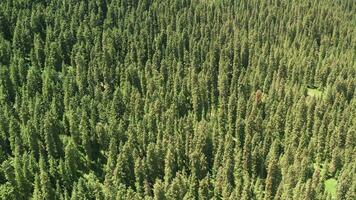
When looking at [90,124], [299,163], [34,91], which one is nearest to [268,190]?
[299,163]

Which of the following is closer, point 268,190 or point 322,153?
point 268,190

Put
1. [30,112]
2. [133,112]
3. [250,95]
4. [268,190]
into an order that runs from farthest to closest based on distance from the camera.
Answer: [250,95]
[133,112]
[30,112]
[268,190]

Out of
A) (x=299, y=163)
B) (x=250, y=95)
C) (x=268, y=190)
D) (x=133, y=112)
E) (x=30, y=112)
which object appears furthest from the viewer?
(x=250, y=95)

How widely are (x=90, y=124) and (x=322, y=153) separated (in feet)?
264

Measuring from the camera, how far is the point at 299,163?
139250mm

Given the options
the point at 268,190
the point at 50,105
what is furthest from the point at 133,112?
the point at 268,190

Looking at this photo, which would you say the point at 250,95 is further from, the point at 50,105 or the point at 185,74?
the point at 50,105

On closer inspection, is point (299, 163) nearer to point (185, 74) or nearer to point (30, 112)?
point (185, 74)

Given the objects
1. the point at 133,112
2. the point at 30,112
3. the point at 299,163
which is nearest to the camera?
the point at 299,163

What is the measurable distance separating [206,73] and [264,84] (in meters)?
25.9

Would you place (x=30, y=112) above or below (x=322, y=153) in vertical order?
above

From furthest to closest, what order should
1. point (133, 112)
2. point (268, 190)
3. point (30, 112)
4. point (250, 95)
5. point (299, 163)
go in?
point (250, 95) → point (133, 112) → point (30, 112) → point (299, 163) → point (268, 190)

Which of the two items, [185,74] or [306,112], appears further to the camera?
[185,74]

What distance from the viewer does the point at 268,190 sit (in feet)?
424
